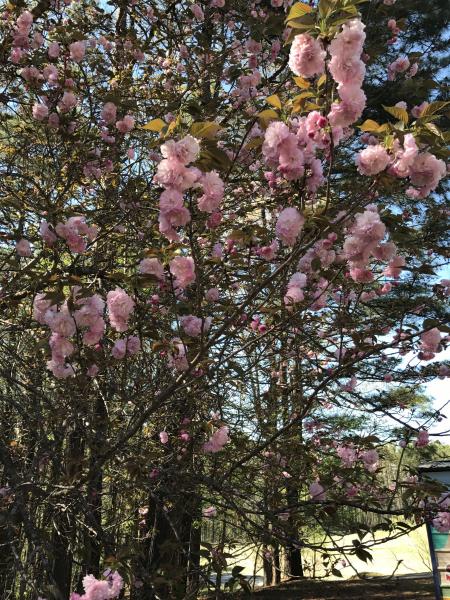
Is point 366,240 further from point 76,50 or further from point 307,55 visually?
point 76,50

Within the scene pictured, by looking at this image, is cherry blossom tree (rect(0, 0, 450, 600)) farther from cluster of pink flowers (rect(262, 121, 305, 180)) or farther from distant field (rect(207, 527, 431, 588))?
distant field (rect(207, 527, 431, 588))

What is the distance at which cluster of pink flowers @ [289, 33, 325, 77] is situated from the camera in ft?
5.12

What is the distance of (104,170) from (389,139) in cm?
256

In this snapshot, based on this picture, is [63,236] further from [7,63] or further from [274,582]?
[274,582]

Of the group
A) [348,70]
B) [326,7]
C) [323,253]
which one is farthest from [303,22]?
[323,253]

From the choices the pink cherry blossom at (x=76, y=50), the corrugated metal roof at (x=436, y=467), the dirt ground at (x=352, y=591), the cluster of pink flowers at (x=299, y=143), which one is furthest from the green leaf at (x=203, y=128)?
the dirt ground at (x=352, y=591)

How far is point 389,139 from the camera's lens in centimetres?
154

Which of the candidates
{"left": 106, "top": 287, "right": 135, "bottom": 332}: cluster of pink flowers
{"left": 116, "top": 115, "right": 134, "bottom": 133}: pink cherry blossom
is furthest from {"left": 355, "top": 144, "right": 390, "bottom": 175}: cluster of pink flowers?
{"left": 116, "top": 115, "right": 134, "bottom": 133}: pink cherry blossom

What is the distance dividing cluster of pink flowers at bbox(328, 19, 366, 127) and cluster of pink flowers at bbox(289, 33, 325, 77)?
2.9 inches

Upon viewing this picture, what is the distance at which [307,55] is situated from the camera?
1573 millimetres

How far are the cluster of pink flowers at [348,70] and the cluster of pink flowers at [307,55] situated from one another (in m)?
0.07

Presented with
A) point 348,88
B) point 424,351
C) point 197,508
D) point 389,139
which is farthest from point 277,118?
point 197,508

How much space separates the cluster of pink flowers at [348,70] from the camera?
57.3 inches

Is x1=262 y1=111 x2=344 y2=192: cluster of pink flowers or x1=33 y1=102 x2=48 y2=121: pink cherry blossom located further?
x1=33 y1=102 x2=48 y2=121: pink cherry blossom
